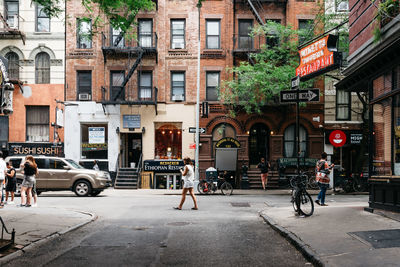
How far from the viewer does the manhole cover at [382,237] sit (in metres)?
7.23

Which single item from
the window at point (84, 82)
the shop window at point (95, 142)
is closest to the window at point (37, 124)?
the shop window at point (95, 142)

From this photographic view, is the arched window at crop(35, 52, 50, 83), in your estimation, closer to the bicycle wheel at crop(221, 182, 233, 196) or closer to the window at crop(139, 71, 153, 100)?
the window at crop(139, 71, 153, 100)

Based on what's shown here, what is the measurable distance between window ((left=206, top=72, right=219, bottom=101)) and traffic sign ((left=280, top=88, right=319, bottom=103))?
1594cm

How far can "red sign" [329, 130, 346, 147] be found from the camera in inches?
999

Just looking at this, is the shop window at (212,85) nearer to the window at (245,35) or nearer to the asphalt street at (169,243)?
the window at (245,35)

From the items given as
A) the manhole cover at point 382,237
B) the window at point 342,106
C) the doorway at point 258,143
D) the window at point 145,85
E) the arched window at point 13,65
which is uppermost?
the arched window at point 13,65

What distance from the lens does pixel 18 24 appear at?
26.6 m

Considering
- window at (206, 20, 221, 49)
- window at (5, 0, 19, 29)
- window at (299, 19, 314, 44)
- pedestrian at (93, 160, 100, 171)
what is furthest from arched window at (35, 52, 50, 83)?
window at (299, 19, 314, 44)

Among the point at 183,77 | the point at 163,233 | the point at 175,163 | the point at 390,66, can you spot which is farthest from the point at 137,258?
the point at 183,77

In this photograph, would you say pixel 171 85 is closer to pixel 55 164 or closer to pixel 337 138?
pixel 55 164

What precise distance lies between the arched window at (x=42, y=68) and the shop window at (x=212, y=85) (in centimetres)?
1049

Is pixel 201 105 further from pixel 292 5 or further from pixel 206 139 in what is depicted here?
pixel 292 5

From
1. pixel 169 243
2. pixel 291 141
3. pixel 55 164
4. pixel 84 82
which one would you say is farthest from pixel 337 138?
pixel 169 243

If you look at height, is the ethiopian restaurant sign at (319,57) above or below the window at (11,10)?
below
